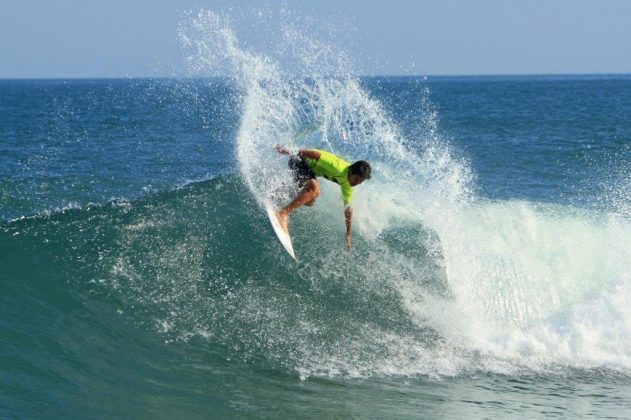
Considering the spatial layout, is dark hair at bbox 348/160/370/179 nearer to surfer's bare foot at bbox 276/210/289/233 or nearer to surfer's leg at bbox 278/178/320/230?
surfer's leg at bbox 278/178/320/230

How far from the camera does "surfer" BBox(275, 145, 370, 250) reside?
925 centimetres

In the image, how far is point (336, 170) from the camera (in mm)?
9461

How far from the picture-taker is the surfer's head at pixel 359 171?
9062 mm

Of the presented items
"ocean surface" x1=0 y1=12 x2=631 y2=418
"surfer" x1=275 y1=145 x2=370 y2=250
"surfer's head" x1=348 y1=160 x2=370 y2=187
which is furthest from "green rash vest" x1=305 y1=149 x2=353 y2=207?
"ocean surface" x1=0 y1=12 x2=631 y2=418

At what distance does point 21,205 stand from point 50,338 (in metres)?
6.75

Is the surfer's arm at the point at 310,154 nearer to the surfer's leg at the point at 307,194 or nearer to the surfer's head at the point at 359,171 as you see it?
the surfer's leg at the point at 307,194

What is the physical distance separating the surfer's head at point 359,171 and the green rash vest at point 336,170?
15cm

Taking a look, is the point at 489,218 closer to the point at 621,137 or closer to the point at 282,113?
the point at 282,113

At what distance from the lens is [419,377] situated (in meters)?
7.75

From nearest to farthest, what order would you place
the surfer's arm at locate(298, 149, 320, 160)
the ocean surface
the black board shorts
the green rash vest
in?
1. the ocean surface
2. the green rash vest
3. the surfer's arm at locate(298, 149, 320, 160)
4. the black board shorts

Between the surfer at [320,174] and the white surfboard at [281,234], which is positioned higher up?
the surfer at [320,174]

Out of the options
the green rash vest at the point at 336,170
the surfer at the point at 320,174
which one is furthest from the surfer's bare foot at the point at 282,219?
the green rash vest at the point at 336,170

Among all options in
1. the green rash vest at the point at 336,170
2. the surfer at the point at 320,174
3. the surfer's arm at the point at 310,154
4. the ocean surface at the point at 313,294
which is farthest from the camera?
the surfer's arm at the point at 310,154

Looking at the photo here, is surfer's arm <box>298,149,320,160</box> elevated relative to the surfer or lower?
elevated
